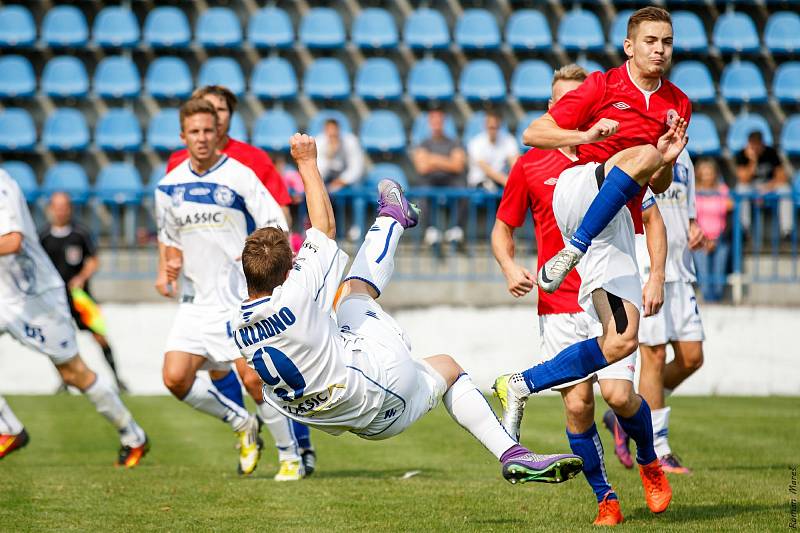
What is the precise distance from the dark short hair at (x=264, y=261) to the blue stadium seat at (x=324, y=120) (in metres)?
12.0

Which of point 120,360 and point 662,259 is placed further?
point 120,360

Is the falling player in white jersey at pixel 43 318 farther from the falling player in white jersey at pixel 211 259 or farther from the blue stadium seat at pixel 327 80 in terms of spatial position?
the blue stadium seat at pixel 327 80

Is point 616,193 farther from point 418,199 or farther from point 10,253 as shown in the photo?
point 418,199

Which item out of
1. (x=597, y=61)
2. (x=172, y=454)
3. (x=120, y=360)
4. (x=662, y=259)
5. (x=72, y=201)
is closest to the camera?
(x=662, y=259)

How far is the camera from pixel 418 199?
620 inches

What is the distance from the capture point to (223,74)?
61.0ft

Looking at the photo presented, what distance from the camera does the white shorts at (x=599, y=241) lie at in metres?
6.09

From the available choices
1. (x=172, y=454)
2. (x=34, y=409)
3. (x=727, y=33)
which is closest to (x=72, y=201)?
(x=34, y=409)

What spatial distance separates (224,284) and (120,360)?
6.91 m

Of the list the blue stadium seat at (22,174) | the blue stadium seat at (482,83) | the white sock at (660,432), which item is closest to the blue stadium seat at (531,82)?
the blue stadium seat at (482,83)

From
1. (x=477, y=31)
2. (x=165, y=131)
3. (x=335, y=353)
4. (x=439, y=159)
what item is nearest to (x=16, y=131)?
(x=165, y=131)

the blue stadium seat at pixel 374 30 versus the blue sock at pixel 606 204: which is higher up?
the blue stadium seat at pixel 374 30

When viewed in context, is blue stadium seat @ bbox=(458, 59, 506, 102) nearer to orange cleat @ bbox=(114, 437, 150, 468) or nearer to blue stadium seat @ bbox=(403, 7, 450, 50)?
blue stadium seat @ bbox=(403, 7, 450, 50)

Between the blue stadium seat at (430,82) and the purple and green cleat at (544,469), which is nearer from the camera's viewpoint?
the purple and green cleat at (544,469)
